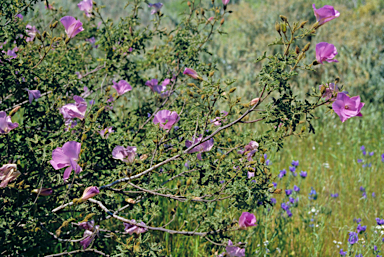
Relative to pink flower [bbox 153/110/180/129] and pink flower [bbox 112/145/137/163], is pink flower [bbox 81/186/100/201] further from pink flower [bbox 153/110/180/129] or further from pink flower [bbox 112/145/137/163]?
pink flower [bbox 153/110/180/129]

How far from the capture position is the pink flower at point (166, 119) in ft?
4.47

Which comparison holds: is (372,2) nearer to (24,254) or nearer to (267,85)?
(267,85)

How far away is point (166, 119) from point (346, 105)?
2.24ft

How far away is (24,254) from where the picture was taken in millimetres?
1494

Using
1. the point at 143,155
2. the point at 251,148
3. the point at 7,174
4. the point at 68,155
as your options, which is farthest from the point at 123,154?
the point at 251,148

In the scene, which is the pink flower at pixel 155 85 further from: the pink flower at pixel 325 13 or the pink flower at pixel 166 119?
the pink flower at pixel 325 13

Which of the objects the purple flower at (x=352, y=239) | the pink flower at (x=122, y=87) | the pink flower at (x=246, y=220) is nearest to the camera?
the pink flower at (x=246, y=220)

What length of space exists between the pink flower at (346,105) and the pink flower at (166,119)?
1.96 ft

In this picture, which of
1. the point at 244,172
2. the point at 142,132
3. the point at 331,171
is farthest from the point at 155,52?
the point at 331,171

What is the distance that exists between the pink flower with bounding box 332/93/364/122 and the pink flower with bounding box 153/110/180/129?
597 mm

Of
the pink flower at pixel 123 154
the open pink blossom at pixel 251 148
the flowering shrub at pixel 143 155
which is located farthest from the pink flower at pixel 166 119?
the open pink blossom at pixel 251 148

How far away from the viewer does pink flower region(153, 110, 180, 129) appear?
1362mm

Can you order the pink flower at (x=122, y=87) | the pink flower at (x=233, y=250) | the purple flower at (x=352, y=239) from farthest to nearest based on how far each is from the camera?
the purple flower at (x=352, y=239), the pink flower at (x=122, y=87), the pink flower at (x=233, y=250)

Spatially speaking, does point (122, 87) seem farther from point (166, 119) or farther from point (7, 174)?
point (7, 174)
